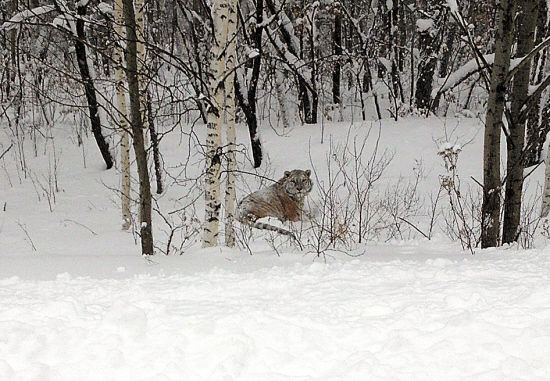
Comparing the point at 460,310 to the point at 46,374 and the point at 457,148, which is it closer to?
the point at 46,374

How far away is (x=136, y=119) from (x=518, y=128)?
419cm

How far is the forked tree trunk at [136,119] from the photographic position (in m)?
5.15

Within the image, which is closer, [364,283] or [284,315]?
[284,315]

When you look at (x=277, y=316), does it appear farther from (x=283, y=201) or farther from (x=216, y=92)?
(x=283, y=201)

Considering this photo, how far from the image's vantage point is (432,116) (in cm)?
1248

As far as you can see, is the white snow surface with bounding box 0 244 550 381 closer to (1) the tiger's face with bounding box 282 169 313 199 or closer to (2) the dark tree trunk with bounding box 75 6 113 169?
(1) the tiger's face with bounding box 282 169 313 199

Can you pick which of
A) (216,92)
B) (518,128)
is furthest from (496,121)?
(216,92)

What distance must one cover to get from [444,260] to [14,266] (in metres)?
3.88

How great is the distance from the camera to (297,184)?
8516 millimetres

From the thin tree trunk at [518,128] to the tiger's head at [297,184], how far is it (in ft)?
11.4

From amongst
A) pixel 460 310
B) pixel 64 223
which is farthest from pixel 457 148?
pixel 64 223

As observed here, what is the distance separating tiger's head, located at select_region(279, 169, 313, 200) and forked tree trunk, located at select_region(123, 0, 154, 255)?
322 centimetres

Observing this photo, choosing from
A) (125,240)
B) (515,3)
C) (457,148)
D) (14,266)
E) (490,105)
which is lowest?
(125,240)

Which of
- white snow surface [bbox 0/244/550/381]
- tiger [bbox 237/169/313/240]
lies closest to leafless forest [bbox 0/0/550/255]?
tiger [bbox 237/169/313/240]
